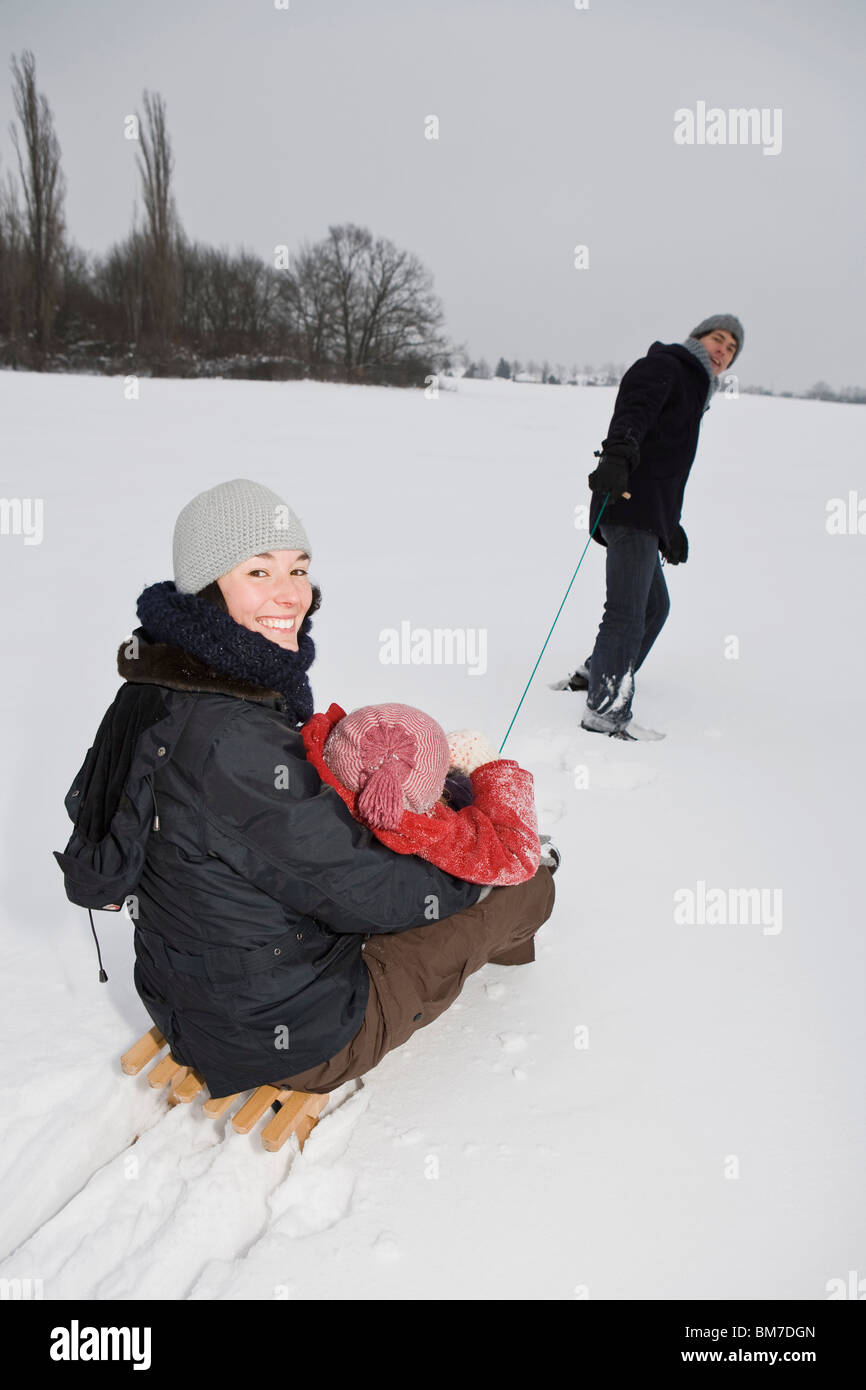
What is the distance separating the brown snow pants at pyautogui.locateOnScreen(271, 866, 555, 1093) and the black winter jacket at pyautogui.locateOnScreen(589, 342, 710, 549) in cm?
216

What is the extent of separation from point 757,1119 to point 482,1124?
0.64 m

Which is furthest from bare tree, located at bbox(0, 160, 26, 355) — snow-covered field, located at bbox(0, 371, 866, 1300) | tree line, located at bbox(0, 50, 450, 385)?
snow-covered field, located at bbox(0, 371, 866, 1300)

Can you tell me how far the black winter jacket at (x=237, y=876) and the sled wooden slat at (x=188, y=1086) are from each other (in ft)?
0.30

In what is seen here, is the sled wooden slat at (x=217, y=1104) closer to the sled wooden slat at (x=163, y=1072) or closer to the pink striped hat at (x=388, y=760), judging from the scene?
the sled wooden slat at (x=163, y=1072)

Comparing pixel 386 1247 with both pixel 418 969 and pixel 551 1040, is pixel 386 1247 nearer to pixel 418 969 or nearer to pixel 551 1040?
pixel 418 969

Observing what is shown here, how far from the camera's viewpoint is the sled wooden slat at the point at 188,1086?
1841 millimetres

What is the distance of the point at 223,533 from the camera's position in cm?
168

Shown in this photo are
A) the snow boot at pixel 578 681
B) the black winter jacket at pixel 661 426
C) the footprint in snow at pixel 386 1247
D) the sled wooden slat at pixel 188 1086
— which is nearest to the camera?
the footprint in snow at pixel 386 1247

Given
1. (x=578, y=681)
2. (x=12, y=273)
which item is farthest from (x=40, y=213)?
(x=578, y=681)

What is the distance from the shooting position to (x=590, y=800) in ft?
11.0

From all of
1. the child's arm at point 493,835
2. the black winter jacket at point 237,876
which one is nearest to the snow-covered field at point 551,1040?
the black winter jacket at point 237,876

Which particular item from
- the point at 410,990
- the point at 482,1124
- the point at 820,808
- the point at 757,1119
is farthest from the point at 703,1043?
the point at 820,808

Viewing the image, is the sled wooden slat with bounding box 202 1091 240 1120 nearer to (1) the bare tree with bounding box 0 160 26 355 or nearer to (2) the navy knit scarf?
(2) the navy knit scarf
